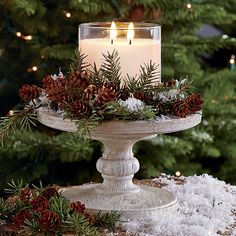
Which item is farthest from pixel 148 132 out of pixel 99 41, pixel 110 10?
pixel 110 10

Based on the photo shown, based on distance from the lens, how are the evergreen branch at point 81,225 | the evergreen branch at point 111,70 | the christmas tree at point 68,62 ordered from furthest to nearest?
the christmas tree at point 68,62, the evergreen branch at point 111,70, the evergreen branch at point 81,225

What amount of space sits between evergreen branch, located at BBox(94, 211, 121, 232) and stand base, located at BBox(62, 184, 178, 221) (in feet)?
0.12

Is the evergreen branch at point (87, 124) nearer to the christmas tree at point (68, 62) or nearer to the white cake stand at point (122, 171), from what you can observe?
the white cake stand at point (122, 171)

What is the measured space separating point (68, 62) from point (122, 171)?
899 millimetres

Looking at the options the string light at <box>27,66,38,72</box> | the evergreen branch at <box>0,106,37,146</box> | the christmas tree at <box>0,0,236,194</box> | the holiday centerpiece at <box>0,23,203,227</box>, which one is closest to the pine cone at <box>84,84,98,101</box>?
the holiday centerpiece at <box>0,23,203,227</box>

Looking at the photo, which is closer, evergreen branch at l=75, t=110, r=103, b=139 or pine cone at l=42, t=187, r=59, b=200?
evergreen branch at l=75, t=110, r=103, b=139

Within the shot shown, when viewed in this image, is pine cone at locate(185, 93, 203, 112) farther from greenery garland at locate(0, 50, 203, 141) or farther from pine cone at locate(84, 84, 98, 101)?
pine cone at locate(84, 84, 98, 101)

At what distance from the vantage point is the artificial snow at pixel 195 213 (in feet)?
3.63

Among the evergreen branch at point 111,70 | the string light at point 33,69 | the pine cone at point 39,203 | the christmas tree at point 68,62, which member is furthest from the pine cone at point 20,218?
the string light at point 33,69

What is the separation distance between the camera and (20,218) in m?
1.08

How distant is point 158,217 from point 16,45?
1.12m

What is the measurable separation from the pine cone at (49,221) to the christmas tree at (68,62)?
0.89 meters

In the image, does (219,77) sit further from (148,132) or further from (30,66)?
(148,132)

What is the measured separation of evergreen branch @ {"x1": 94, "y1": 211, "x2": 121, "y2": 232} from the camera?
43.4 inches
